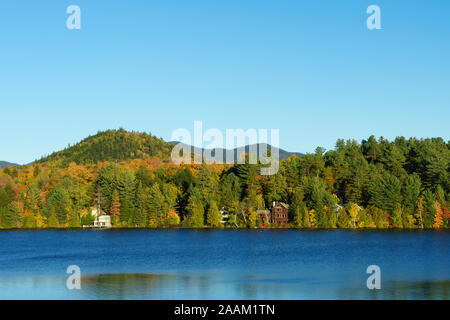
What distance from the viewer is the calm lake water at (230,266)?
128 feet

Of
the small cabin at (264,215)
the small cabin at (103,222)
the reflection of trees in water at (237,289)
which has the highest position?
the small cabin at (264,215)

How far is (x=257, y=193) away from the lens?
12825 centimetres

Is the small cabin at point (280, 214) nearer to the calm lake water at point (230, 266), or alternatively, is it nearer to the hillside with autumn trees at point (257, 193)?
the hillside with autumn trees at point (257, 193)

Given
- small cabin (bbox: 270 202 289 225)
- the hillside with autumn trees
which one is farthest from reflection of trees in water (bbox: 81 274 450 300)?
small cabin (bbox: 270 202 289 225)

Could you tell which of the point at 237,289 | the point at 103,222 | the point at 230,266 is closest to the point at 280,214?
the point at 103,222

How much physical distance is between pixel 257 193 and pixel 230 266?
7351 cm

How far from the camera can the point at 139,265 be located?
186ft

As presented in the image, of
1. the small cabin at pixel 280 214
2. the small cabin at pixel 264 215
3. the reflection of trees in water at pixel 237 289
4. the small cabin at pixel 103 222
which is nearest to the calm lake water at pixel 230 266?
the reflection of trees in water at pixel 237 289

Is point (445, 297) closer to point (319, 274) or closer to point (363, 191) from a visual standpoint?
point (319, 274)

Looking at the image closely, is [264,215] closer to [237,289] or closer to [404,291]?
[237,289]

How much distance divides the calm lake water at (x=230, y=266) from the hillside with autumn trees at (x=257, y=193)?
18.6 meters

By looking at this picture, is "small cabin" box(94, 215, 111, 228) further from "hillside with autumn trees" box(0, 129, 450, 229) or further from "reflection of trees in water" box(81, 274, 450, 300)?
"reflection of trees in water" box(81, 274, 450, 300)

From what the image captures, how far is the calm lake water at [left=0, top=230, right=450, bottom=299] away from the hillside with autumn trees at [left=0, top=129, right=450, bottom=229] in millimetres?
18567

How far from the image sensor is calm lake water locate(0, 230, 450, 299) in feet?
128
